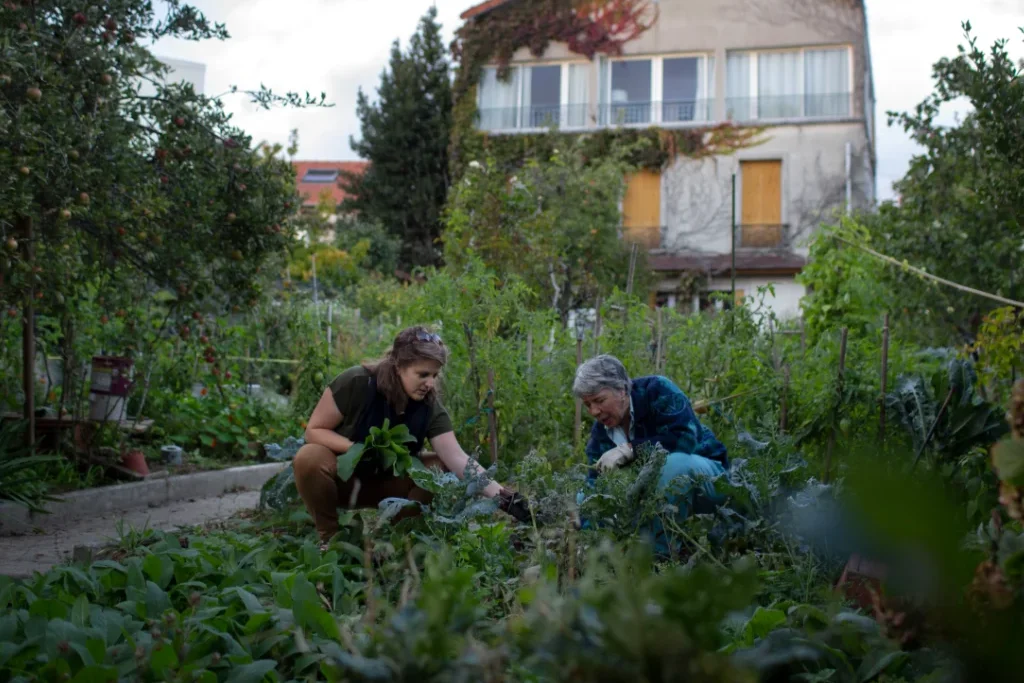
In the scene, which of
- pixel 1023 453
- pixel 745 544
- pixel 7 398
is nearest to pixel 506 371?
pixel 745 544

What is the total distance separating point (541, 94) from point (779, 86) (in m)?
5.47

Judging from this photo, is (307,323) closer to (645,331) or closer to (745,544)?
(645,331)

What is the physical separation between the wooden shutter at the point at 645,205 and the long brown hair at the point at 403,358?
1806 centimetres

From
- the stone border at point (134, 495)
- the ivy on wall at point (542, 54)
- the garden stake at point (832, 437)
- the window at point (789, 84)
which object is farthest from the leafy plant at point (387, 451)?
the window at point (789, 84)

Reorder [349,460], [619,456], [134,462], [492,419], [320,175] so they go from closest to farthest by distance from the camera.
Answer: [349,460], [619,456], [492,419], [134,462], [320,175]

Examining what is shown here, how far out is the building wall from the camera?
2153 cm

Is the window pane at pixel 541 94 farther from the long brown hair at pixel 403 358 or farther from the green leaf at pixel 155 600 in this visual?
the green leaf at pixel 155 600

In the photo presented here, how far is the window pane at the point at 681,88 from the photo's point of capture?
73.6ft

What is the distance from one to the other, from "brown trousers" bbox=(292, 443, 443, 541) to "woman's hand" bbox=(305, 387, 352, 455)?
0.04 m

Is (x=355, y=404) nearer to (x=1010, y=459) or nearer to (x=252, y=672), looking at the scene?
(x=252, y=672)

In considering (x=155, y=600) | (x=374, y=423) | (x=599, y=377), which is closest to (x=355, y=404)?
(x=374, y=423)

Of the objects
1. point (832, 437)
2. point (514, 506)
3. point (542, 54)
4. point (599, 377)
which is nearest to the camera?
point (514, 506)

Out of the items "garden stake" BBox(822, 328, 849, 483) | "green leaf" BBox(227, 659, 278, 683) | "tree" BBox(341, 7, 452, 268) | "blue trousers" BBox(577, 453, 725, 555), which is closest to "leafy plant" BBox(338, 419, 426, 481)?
"blue trousers" BBox(577, 453, 725, 555)

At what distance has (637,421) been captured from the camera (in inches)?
183
